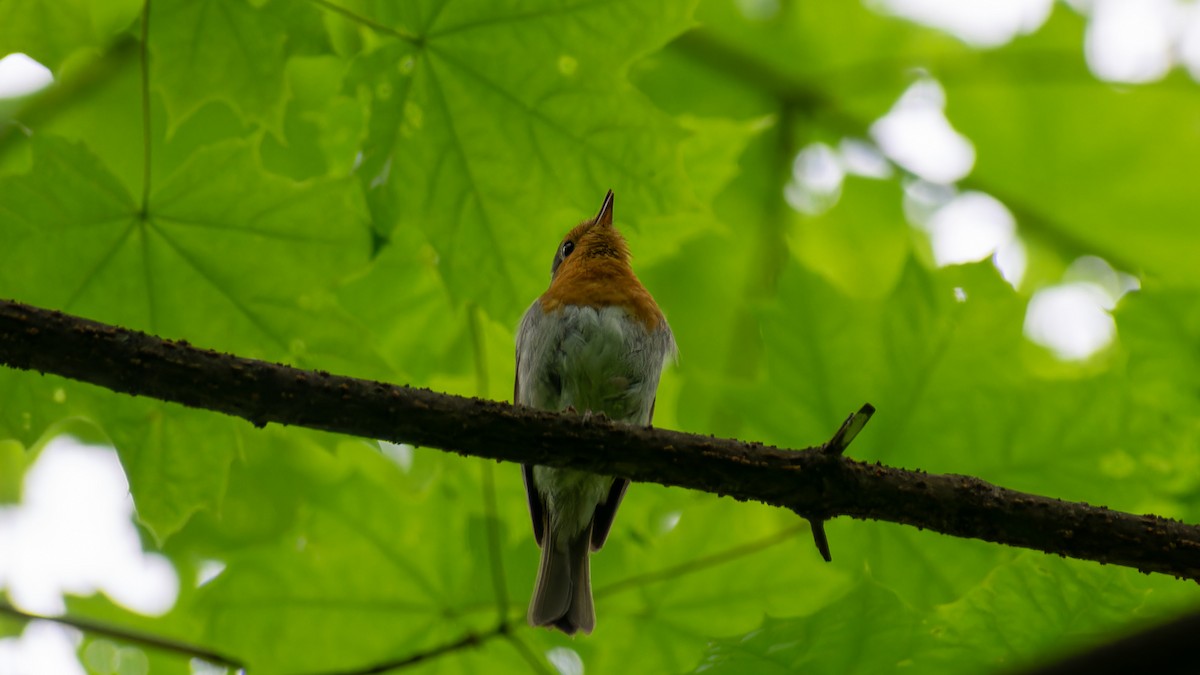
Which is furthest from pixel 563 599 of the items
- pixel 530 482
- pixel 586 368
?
pixel 586 368

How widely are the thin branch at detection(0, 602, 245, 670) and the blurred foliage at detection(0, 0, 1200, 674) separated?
27 centimetres

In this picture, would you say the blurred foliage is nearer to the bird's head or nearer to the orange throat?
Answer: the orange throat

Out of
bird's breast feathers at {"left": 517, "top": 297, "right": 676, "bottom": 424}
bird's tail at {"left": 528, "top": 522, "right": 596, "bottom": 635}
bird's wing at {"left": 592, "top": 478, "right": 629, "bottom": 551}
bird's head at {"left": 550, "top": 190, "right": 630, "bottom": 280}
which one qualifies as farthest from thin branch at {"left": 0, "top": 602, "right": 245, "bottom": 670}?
bird's head at {"left": 550, "top": 190, "right": 630, "bottom": 280}

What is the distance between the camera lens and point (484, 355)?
148 inches

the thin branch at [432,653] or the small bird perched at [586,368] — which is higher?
the small bird perched at [586,368]

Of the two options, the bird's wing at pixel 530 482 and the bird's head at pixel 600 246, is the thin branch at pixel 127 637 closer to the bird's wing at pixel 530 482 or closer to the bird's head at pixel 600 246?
the bird's wing at pixel 530 482

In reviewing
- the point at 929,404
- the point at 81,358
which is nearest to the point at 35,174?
the point at 81,358

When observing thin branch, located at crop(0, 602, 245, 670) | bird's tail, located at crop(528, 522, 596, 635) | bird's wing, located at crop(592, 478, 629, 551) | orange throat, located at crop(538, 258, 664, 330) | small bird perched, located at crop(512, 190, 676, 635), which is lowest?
thin branch, located at crop(0, 602, 245, 670)

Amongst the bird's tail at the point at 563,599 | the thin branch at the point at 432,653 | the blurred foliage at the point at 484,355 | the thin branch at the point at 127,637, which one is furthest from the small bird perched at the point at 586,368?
the thin branch at the point at 127,637

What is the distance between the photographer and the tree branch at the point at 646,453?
8.22 ft

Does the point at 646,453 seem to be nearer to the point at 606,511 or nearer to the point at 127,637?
the point at 127,637

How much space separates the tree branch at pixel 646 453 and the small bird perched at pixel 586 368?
1.64 m

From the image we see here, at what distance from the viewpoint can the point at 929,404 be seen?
3285 millimetres

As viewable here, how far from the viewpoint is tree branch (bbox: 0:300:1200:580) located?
2.51 metres
